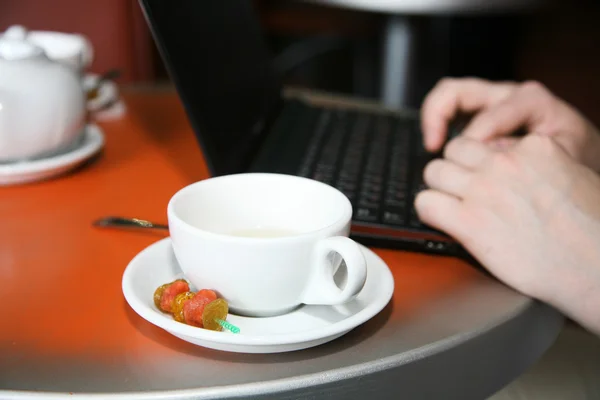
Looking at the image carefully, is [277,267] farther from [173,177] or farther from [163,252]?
[173,177]

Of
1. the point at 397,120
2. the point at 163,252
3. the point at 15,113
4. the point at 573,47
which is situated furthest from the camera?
the point at 573,47

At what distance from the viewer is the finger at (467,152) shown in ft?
1.91

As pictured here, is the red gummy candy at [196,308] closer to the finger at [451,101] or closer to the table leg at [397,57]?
the finger at [451,101]

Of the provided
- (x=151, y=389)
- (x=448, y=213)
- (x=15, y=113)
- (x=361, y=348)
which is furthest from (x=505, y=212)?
(x=15, y=113)

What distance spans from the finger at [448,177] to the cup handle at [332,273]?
193 millimetres

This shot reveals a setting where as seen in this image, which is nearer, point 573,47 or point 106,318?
point 106,318

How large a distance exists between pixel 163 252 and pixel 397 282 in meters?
0.17

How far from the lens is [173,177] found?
691mm

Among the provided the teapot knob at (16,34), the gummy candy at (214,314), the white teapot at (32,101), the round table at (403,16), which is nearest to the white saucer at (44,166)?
the white teapot at (32,101)

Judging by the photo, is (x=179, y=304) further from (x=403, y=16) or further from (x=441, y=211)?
(x=403, y=16)

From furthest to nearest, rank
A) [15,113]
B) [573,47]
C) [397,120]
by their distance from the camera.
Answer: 1. [573,47]
2. [397,120]
3. [15,113]

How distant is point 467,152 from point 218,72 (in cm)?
26

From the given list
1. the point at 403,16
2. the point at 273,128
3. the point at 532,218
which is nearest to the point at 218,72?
the point at 273,128

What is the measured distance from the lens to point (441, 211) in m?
0.53
